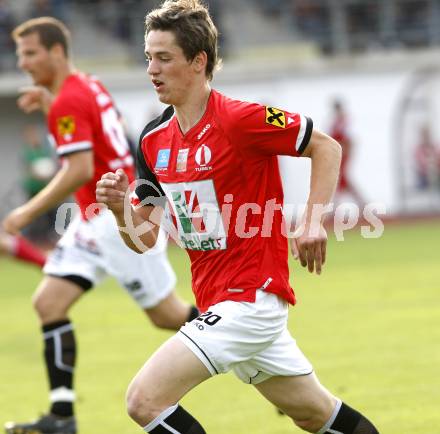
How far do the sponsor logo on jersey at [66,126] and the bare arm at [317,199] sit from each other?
8.29ft

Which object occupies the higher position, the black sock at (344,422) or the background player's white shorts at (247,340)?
the background player's white shorts at (247,340)

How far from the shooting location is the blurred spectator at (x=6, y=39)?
991 inches

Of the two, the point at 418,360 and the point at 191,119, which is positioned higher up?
the point at 191,119

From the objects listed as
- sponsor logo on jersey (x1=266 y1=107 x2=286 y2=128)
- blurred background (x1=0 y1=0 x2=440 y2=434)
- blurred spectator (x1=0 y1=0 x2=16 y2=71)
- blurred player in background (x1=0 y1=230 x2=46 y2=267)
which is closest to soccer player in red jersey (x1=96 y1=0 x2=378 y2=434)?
sponsor logo on jersey (x1=266 y1=107 x2=286 y2=128)

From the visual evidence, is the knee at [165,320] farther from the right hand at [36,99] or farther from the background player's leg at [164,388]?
the background player's leg at [164,388]

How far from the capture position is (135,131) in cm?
2423

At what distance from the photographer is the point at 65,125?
7.08 metres

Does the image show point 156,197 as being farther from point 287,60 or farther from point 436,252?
point 287,60

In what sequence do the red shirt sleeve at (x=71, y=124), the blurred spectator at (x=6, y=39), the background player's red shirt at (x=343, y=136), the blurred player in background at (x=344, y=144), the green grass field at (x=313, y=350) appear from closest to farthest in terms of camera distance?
the green grass field at (x=313, y=350)
the red shirt sleeve at (x=71, y=124)
the blurred player in background at (x=344, y=144)
the background player's red shirt at (x=343, y=136)
the blurred spectator at (x=6, y=39)

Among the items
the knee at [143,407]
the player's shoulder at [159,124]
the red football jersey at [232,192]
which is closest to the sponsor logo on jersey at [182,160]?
the red football jersey at [232,192]

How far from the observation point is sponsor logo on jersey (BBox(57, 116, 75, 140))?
7062 millimetres

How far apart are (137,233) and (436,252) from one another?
1153cm

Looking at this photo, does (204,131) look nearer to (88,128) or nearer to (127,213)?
(127,213)

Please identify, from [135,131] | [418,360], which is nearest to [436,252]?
[418,360]
